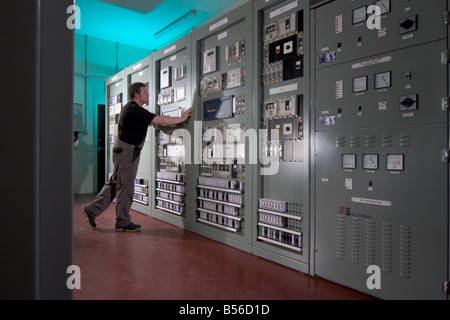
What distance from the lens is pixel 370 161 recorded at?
7.47 feet

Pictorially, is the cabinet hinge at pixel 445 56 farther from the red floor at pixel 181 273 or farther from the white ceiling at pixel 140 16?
the white ceiling at pixel 140 16

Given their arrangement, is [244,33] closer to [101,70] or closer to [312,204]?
[312,204]

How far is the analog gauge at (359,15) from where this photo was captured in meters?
2.32

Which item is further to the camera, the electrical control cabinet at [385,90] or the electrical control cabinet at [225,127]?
the electrical control cabinet at [225,127]

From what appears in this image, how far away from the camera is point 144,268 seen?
2.82m

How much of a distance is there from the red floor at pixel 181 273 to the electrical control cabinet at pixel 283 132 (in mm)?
222

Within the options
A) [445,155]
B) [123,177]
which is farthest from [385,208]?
[123,177]

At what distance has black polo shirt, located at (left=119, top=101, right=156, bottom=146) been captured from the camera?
4203mm

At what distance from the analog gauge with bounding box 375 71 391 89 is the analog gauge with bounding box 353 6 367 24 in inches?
A: 17.1

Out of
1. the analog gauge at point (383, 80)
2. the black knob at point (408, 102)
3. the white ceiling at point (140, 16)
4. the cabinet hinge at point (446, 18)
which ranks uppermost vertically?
the white ceiling at point (140, 16)

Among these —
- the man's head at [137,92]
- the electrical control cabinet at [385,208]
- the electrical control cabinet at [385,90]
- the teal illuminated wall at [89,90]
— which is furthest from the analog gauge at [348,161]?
the teal illuminated wall at [89,90]

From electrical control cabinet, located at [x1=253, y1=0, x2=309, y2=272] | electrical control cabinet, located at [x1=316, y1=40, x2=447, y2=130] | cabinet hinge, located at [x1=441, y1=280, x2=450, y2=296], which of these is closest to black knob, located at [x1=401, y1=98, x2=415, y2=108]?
electrical control cabinet, located at [x1=316, y1=40, x2=447, y2=130]

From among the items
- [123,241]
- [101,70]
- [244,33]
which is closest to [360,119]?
[244,33]

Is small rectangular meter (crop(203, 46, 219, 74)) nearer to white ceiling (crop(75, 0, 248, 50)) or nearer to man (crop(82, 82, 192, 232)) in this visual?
man (crop(82, 82, 192, 232))
